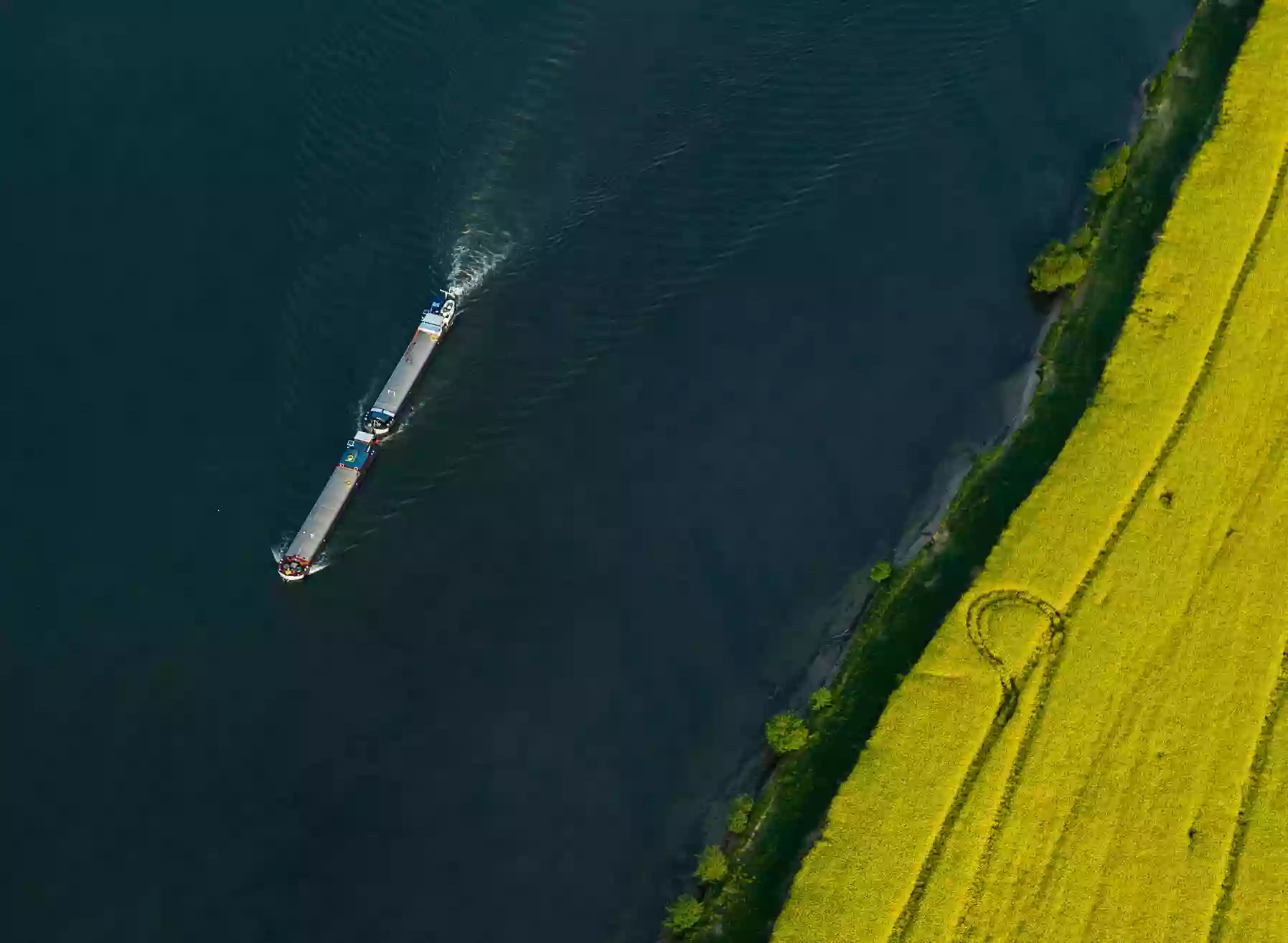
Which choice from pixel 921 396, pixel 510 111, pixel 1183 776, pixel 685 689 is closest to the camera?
pixel 1183 776

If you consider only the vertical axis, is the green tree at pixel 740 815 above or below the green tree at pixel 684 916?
above

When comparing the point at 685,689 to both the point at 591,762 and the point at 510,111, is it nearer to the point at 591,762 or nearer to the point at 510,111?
the point at 591,762

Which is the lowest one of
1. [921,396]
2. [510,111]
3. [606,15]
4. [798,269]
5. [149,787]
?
[149,787]

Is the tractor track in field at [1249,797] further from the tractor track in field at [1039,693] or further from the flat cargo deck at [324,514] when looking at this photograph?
the flat cargo deck at [324,514]

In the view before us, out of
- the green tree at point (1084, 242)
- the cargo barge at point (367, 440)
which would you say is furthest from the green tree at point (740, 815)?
the green tree at point (1084, 242)

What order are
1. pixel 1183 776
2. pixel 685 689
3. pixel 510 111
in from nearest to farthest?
1. pixel 1183 776
2. pixel 685 689
3. pixel 510 111

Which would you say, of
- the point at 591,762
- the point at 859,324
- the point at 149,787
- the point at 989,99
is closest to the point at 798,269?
the point at 859,324

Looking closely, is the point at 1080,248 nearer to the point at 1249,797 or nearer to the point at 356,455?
the point at 1249,797

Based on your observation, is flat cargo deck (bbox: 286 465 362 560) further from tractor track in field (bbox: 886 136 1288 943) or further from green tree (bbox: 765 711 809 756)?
tractor track in field (bbox: 886 136 1288 943)
